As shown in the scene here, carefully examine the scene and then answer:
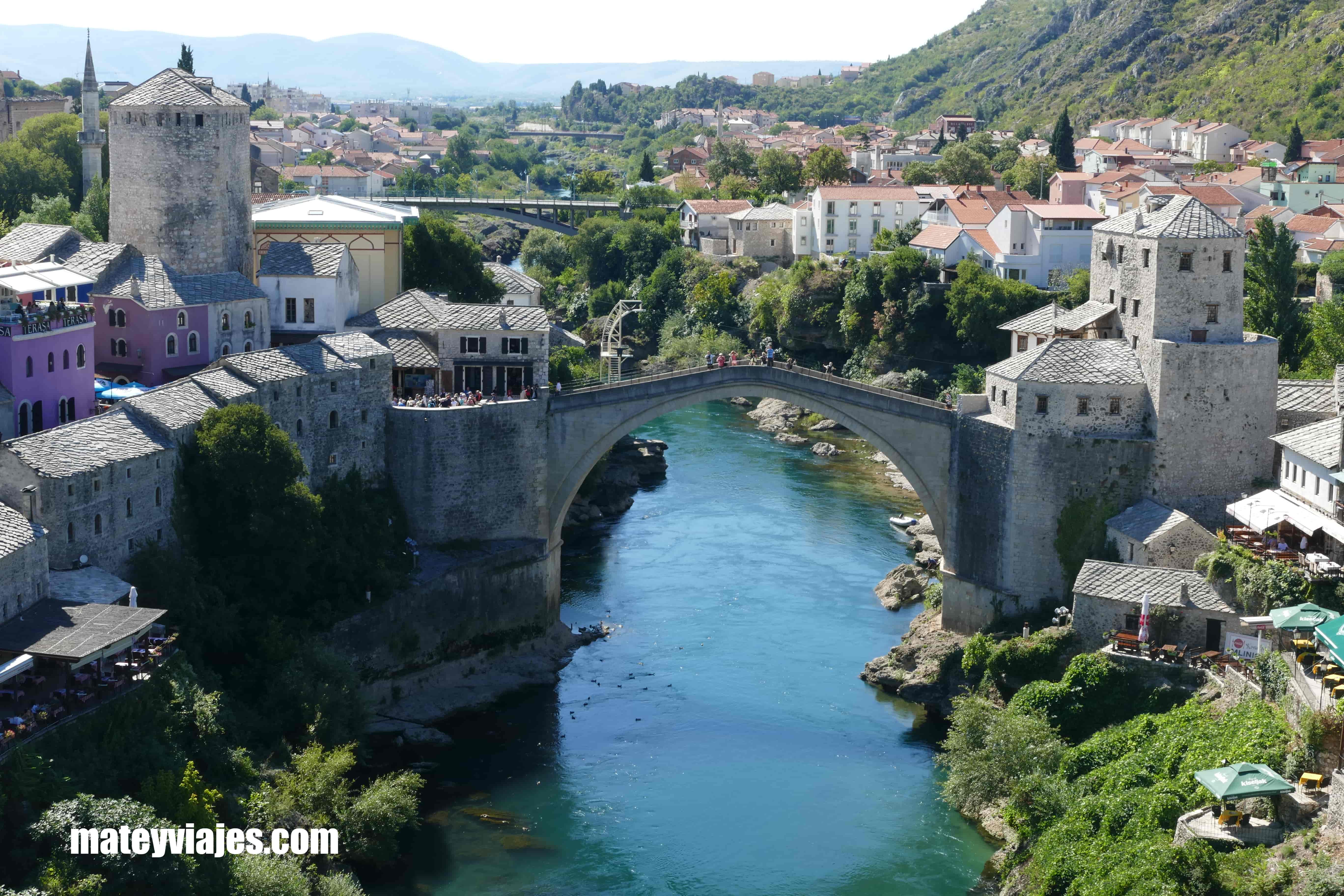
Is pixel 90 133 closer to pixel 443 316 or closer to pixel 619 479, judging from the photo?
pixel 443 316

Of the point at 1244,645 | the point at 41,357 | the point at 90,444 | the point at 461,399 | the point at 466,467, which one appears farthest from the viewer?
the point at 461,399

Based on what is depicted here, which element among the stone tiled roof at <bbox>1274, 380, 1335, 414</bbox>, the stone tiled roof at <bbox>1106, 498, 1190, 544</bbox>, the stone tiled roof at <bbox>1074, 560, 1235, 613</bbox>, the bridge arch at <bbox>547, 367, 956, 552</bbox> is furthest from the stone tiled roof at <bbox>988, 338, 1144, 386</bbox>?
the stone tiled roof at <bbox>1074, 560, 1235, 613</bbox>

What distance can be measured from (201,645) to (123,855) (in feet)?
32.1

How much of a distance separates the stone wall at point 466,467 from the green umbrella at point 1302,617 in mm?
22686

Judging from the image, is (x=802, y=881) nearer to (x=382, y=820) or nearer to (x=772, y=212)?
(x=382, y=820)

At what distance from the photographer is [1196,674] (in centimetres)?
4075

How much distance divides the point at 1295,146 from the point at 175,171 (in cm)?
7515

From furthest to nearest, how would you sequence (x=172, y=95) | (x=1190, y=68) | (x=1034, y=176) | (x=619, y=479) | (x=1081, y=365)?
(x=1190, y=68)
(x=1034, y=176)
(x=619, y=479)
(x=172, y=95)
(x=1081, y=365)

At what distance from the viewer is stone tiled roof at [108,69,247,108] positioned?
172 feet

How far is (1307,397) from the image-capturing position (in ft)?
156

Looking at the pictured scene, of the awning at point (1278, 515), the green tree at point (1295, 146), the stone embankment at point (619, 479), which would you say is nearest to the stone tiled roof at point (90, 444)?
the stone embankment at point (619, 479)

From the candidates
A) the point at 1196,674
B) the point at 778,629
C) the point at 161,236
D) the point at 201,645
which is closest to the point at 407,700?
the point at 201,645

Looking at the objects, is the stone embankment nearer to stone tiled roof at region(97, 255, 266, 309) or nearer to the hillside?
stone tiled roof at region(97, 255, 266, 309)

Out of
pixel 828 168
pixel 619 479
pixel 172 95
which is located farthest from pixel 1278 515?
pixel 828 168
